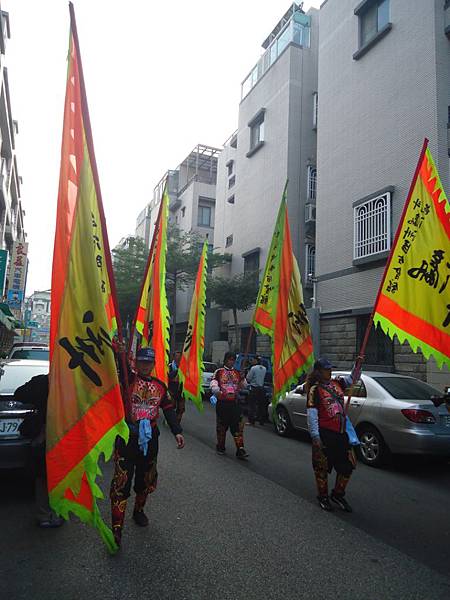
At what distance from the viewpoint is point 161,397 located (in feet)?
13.8

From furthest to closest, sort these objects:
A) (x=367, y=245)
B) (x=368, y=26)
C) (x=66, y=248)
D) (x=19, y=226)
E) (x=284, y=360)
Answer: (x=19, y=226)
(x=368, y=26)
(x=367, y=245)
(x=284, y=360)
(x=66, y=248)

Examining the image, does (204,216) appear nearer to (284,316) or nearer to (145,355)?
(284,316)

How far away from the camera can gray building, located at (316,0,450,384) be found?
42.7 feet

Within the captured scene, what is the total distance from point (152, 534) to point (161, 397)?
1181 mm

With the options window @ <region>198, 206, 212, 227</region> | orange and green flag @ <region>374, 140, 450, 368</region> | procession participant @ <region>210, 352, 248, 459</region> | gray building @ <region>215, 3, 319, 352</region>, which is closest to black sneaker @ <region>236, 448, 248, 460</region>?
procession participant @ <region>210, 352, 248, 459</region>

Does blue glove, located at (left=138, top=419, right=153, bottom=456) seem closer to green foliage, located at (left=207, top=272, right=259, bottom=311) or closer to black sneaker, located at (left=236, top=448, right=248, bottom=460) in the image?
black sneaker, located at (left=236, top=448, right=248, bottom=460)

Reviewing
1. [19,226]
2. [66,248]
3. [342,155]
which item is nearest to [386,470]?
[66,248]

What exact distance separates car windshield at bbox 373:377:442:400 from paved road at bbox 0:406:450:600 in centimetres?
151

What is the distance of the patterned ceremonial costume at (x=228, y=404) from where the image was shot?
7.25m

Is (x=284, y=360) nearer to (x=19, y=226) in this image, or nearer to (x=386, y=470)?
(x=386, y=470)

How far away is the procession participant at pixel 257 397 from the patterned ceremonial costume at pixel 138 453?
7.26m

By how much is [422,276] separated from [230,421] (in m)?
3.88

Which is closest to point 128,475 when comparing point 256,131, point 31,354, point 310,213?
point 31,354

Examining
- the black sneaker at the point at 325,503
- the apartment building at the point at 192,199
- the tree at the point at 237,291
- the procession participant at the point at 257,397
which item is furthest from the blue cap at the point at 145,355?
the apartment building at the point at 192,199
